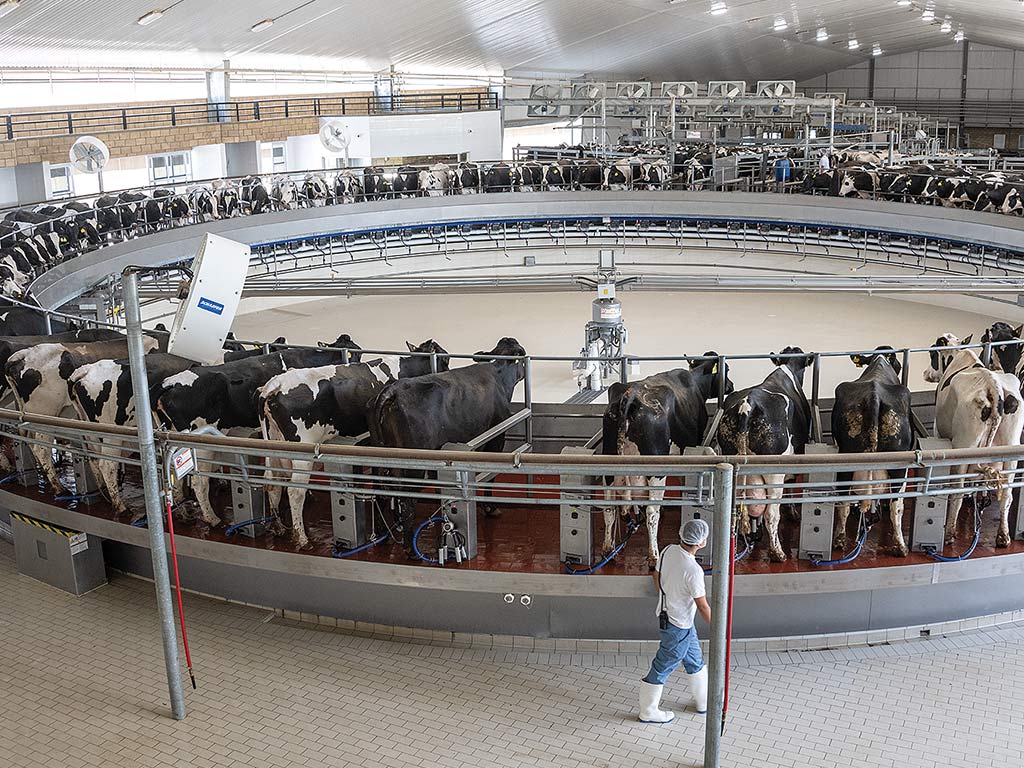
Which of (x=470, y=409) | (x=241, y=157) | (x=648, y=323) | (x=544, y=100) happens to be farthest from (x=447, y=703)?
(x=241, y=157)

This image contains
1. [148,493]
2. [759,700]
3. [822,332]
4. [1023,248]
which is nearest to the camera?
[148,493]

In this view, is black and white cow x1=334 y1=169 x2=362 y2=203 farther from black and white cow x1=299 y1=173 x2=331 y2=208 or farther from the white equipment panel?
the white equipment panel

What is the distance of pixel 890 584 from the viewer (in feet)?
20.0

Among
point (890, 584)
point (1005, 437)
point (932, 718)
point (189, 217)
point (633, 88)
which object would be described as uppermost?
point (633, 88)

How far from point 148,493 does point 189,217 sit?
1381 cm

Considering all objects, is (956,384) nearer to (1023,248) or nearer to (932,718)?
(932,718)

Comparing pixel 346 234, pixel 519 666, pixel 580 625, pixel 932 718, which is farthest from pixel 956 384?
pixel 346 234

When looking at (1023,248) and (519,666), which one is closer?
(519,666)

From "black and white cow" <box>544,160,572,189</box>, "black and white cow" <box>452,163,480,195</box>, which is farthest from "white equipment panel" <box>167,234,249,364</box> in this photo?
"black and white cow" <box>544,160,572,189</box>

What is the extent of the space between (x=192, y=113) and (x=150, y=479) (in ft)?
70.1

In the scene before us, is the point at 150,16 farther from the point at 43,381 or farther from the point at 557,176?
the point at 43,381

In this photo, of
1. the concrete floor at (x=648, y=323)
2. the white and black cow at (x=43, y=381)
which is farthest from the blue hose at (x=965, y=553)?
the concrete floor at (x=648, y=323)

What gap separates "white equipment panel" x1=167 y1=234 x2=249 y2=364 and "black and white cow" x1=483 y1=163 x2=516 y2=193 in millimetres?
15117

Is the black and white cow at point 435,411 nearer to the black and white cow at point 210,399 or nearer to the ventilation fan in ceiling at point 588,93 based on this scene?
the black and white cow at point 210,399
